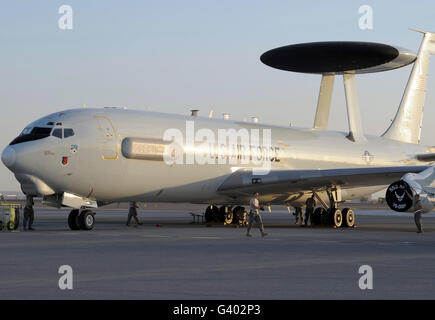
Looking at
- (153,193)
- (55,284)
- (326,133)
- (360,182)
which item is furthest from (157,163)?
(55,284)

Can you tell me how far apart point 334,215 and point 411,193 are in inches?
248

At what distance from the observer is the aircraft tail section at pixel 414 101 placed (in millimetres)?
43375

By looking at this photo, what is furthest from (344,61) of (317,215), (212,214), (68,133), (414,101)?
(68,133)

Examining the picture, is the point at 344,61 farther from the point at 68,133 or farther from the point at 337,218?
the point at 68,133

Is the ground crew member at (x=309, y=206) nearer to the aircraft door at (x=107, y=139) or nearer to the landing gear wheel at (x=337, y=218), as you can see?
the landing gear wheel at (x=337, y=218)

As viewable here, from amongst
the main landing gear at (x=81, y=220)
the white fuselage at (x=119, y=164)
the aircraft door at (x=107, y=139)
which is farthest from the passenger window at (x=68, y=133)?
the main landing gear at (x=81, y=220)

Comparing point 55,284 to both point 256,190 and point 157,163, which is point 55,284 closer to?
point 157,163

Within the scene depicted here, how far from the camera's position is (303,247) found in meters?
18.8

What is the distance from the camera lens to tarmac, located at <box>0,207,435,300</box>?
33.1ft

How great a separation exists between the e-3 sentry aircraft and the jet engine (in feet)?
0.15

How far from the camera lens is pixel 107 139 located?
2684 cm

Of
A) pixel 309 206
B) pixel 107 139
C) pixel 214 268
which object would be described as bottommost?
pixel 214 268

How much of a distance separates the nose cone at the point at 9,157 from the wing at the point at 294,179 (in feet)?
32.7
